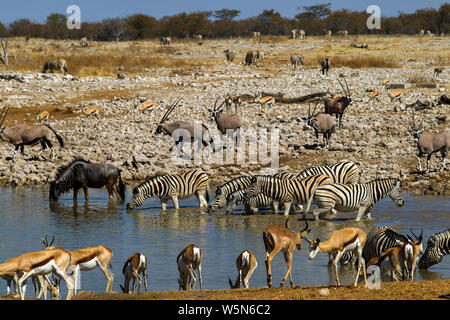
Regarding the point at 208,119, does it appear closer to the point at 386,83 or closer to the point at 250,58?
the point at 386,83

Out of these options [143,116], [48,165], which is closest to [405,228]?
[48,165]

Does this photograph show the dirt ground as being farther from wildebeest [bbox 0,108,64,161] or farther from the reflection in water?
wildebeest [bbox 0,108,64,161]

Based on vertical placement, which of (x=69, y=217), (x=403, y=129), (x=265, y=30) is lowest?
(x=69, y=217)

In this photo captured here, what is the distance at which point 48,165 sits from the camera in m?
18.1

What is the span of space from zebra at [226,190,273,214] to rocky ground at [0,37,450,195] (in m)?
2.91

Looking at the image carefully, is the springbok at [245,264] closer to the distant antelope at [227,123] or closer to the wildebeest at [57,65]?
the distant antelope at [227,123]

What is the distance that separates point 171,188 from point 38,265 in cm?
732

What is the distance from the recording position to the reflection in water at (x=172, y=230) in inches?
386

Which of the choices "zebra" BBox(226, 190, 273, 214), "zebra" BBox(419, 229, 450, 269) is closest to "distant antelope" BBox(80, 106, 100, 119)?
"zebra" BBox(226, 190, 273, 214)

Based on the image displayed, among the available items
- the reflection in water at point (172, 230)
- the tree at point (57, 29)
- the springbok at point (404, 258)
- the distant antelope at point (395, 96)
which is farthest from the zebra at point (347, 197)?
the tree at point (57, 29)

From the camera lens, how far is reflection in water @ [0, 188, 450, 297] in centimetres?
980

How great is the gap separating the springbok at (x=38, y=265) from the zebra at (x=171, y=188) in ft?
23.5
